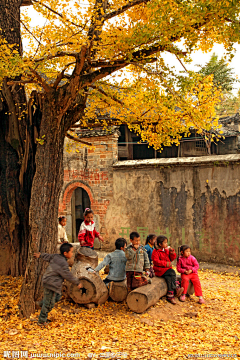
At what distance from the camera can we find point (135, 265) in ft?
18.9


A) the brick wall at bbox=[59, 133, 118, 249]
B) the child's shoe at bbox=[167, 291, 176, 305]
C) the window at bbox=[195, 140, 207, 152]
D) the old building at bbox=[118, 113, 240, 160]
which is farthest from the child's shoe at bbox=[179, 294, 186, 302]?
the window at bbox=[195, 140, 207, 152]

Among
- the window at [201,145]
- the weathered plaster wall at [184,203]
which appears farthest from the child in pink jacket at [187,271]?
the window at [201,145]

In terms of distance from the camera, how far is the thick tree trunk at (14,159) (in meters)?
6.45

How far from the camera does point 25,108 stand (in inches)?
267

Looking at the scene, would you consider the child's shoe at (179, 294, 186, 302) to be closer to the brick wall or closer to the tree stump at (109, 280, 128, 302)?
the tree stump at (109, 280, 128, 302)

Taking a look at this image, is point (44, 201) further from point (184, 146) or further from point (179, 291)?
point (184, 146)

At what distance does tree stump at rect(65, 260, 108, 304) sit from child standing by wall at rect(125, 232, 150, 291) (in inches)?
19.9

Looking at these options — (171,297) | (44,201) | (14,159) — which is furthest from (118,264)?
(14,159)

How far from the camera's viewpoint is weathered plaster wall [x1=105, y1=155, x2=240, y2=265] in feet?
30.3

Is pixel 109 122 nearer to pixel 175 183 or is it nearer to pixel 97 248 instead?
pixel 175 183

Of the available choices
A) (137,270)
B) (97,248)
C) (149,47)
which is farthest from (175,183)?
(149,47)

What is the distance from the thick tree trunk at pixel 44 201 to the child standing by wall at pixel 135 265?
1.39 m

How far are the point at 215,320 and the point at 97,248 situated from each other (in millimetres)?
6769

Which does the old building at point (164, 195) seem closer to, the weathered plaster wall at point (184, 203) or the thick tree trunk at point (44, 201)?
the weathered plaster wall at point (184, 203)
